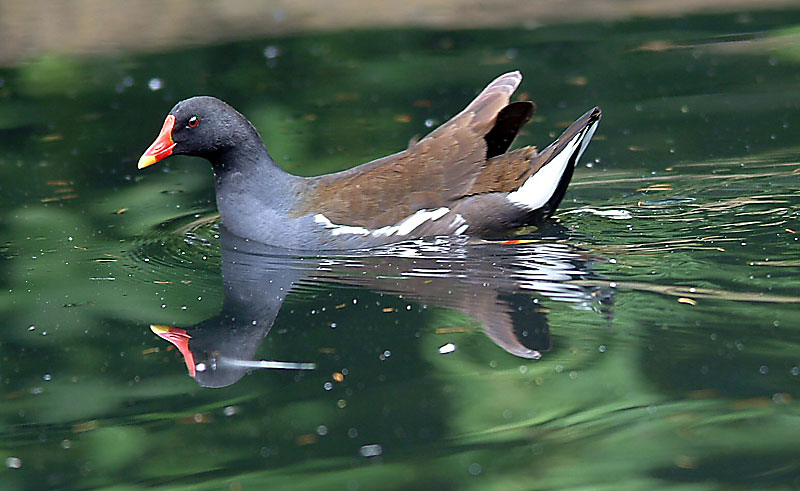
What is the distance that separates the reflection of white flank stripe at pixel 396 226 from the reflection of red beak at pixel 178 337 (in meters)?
1.24

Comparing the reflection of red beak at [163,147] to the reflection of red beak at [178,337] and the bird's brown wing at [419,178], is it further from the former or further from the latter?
the reflection of red beak at [178,337]

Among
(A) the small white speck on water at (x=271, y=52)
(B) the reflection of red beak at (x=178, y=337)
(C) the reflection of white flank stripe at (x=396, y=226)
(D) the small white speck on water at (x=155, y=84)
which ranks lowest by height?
(A) the small white speck on water at (x=271, y=52)

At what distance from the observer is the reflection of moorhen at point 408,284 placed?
4930 mm

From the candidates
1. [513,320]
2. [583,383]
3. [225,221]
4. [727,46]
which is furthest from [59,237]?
[727,46]

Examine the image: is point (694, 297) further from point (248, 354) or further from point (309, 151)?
point (309, 151)

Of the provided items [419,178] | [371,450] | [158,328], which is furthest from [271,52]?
[371,450]

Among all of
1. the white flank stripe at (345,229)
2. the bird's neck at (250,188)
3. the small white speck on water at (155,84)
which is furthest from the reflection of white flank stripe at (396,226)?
the small white speck on water at (155,84)

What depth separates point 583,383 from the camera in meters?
4.41

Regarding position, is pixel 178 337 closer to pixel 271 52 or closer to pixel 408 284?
pixel 408 284

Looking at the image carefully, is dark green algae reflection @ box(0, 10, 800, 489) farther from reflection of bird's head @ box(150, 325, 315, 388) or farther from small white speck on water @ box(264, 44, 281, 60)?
small white speck on water @ box(264, 44, 281, 60)

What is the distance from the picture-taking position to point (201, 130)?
→ 21.6ft

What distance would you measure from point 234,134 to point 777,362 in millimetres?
3276

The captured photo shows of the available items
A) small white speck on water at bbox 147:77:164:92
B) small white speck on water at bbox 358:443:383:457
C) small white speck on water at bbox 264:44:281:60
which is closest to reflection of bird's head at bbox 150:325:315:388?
small white speck on water at bbox 358:443:383:457

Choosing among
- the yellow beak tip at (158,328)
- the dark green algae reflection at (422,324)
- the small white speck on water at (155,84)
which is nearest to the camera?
the dark green algae reflection at (422,324)
